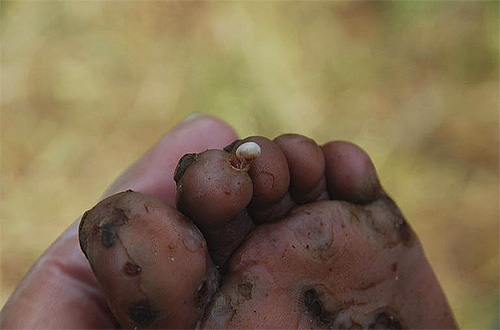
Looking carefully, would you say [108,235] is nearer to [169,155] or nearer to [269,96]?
[169,155]

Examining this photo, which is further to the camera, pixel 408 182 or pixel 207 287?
pixel 408 182

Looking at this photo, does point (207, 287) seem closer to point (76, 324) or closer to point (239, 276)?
point (239, 276)

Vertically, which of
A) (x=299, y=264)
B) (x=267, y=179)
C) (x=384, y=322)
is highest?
(x=267, y=179)

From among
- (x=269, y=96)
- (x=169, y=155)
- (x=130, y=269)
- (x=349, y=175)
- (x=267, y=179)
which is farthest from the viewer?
(x=269, y=96)

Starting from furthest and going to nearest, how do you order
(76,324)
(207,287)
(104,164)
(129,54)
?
(129,54)
(104,164)
(76,324)
(207,287)

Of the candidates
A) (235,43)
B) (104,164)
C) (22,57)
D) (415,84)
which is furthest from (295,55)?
(22,57)

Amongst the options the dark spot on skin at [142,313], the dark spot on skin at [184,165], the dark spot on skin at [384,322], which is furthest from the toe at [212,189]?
the dark spot on skin at [384,322]

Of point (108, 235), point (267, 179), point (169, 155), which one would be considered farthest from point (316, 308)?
point (169, 155)

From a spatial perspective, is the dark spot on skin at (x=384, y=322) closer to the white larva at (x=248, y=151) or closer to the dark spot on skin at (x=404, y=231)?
the dark spot on skin at (x=404, y=231)
